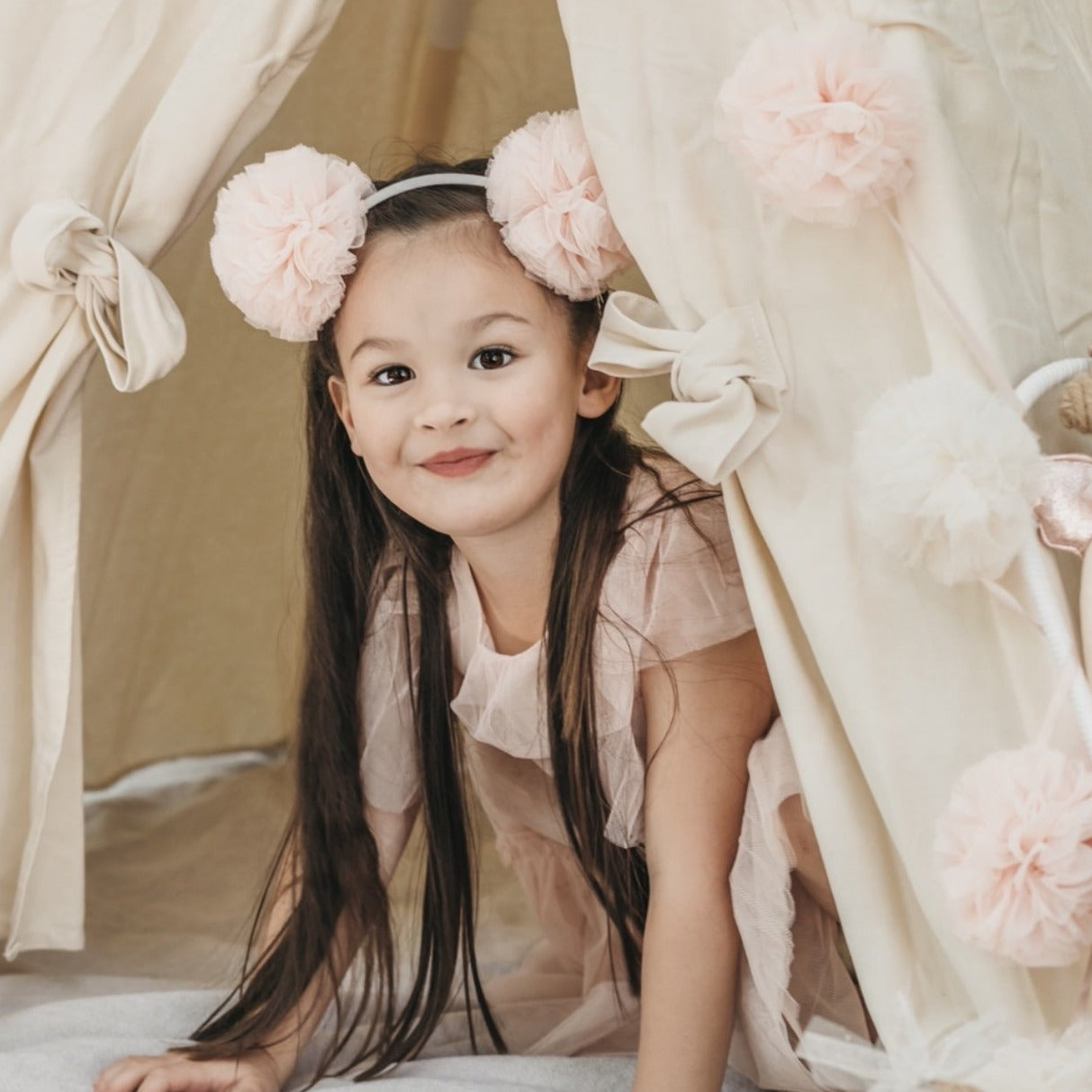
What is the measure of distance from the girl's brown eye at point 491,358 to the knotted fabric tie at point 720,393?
0.72 ft

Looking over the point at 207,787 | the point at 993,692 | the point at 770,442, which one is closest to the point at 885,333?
the point at 770,442

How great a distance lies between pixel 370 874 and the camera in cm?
160

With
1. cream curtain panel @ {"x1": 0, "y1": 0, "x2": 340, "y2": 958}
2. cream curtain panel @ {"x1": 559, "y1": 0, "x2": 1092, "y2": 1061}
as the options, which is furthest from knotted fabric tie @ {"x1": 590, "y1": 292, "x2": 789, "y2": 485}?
cream curtain panel @ {"x1": 0, "y1": 0, "x2": 340, "y2": 958}

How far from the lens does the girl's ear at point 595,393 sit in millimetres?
1491

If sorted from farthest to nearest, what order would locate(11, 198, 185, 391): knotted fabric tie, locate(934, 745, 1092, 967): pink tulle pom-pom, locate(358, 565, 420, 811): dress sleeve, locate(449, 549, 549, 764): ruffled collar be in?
locate(358, 565, 420, 811): dress sleeve → locate(449, 549, 549, 764): ruffled collar → locate(11, 198, 185, 391): knotted fabric tie → locate(934, 745, 1092, 967): pink tulle pom-pom

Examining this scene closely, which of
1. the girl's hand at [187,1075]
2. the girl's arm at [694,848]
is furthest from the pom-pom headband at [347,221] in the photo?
the girl's hand at [187,1075]

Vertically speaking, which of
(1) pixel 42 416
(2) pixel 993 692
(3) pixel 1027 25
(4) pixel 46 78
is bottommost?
(2) pixel 993 692

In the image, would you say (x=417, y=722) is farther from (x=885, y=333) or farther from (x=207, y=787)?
(x=207, y=787)

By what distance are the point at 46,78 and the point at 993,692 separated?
1061 mm

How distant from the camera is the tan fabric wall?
2.31 m

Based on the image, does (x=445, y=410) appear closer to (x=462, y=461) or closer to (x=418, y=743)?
(x=462, y=461)

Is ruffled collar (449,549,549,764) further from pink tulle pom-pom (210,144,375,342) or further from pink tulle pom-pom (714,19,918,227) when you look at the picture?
pink tulle pom-pom (714,19,918,227)

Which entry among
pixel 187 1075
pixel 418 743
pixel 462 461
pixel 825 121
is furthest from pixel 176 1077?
pixel 825 121

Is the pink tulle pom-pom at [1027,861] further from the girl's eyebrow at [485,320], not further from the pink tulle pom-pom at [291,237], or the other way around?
the pink tulle pom-pom at [291,237]
